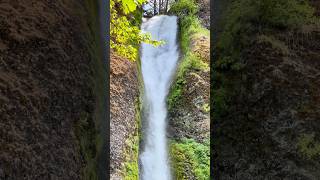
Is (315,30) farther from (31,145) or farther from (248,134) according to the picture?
(31,145)

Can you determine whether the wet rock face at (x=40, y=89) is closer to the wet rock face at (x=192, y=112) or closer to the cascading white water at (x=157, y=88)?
the cascading white water at (x=157, y=88)

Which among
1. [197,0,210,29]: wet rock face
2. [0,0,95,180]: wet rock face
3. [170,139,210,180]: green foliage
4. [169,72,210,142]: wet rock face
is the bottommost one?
[170,139,210,180]: green foliage

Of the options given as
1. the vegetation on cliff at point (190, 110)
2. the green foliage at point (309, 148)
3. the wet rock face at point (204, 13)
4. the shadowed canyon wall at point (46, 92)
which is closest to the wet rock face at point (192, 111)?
the vegetation on cliff at point (190, 110)

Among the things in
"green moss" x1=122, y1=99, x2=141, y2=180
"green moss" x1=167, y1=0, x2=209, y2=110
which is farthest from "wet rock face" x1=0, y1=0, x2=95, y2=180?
"green moss" x1=167, y1=0, x2=209, y2=110

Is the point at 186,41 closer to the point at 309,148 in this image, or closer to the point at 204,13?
the point at 204,13

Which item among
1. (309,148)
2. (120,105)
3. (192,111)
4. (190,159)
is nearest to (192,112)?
(192,111)

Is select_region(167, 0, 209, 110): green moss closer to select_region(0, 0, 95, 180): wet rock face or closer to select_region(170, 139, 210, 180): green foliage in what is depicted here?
select_region(170, 139, 210, 180): green foliage
